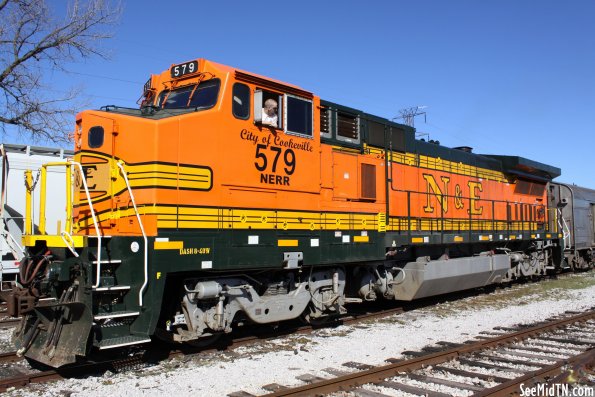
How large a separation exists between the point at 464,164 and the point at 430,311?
4708 mm

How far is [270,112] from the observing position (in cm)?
725

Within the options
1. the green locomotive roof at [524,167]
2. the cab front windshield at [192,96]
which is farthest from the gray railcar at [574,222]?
the cab front windshield at [192,96]

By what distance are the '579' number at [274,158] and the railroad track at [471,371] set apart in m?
2.94

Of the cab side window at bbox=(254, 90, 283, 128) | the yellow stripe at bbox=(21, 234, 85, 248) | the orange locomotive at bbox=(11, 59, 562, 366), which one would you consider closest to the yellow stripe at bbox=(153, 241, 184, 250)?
the orange locomotive at bbox=(11, 59, 562, 366)

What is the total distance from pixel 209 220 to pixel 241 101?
176 centimetres

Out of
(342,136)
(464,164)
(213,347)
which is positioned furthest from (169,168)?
(464,164)

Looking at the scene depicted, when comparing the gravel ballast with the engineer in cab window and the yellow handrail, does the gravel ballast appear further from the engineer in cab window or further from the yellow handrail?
the engineer in cab window

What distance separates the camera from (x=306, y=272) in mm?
8094

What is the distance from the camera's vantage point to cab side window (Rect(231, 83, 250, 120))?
676 cm

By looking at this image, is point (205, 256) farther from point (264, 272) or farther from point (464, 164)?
point (464, 164)

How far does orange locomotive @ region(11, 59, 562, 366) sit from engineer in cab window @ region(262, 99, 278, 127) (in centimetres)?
2

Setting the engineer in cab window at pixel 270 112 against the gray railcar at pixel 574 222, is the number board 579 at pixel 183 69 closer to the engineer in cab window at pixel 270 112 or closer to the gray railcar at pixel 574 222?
the engineer in cab window at pixel 270 112

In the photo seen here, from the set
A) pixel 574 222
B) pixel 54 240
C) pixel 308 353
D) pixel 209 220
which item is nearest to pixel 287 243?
pixel 209 220

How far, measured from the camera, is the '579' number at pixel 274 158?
23.1 ft
